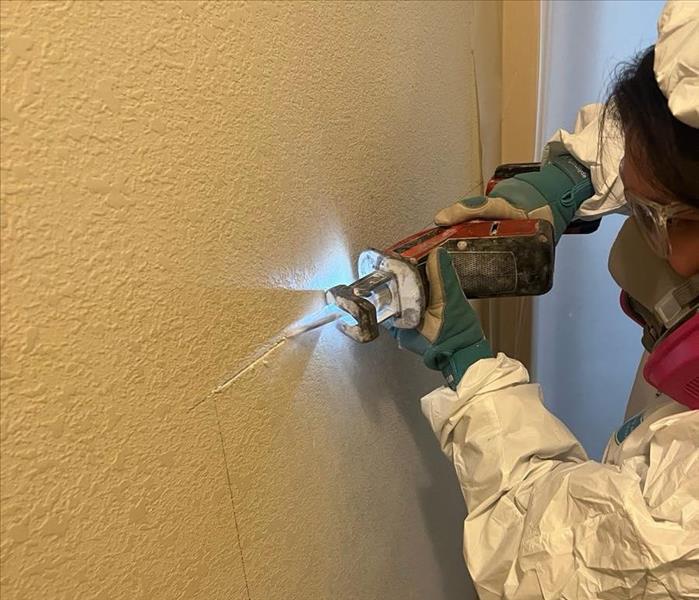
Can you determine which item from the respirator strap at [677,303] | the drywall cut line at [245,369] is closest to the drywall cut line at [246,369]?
the drywall cut line at [245,369]

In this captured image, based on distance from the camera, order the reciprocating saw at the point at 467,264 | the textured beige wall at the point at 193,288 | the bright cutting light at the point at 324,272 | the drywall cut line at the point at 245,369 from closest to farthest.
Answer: the textured beige wall at the point at 193,288 → the drywall cut line at the point at 245,369 → the bright cutting light at the point at 324,272 → the reciprocating saw at the point at 467,264

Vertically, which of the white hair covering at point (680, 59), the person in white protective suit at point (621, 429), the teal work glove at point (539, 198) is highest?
the white hair covering at point (680, 59)

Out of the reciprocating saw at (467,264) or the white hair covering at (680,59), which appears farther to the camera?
the reciprocating saw at (467,264)

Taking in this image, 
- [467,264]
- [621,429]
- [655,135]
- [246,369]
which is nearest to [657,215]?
[655,135]

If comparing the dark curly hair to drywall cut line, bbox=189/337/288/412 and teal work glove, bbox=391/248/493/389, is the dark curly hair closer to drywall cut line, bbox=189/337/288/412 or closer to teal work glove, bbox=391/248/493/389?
teal work glove, bbox=391/248/493/389

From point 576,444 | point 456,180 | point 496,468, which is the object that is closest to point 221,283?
point 496,468

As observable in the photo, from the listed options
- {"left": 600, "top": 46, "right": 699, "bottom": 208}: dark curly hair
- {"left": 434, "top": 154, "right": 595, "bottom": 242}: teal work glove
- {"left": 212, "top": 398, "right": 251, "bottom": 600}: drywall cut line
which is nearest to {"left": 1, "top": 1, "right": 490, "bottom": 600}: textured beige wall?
{"left": 212, "top": 398, "right": 251, "bottom": 600}: drywall cut line

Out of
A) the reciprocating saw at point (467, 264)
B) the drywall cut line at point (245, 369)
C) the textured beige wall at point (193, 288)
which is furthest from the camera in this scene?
the reciprocating saw at point (467, 264)

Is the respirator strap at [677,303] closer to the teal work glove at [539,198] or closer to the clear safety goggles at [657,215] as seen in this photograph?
the clear safety goggles at [657,215]

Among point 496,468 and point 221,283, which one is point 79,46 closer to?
point 221,283

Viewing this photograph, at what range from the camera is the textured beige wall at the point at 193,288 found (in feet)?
1.34

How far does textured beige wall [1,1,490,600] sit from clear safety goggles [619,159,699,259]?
322 mm

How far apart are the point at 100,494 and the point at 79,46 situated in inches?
12.2

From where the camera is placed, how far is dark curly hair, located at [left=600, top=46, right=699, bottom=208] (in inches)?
25.8
